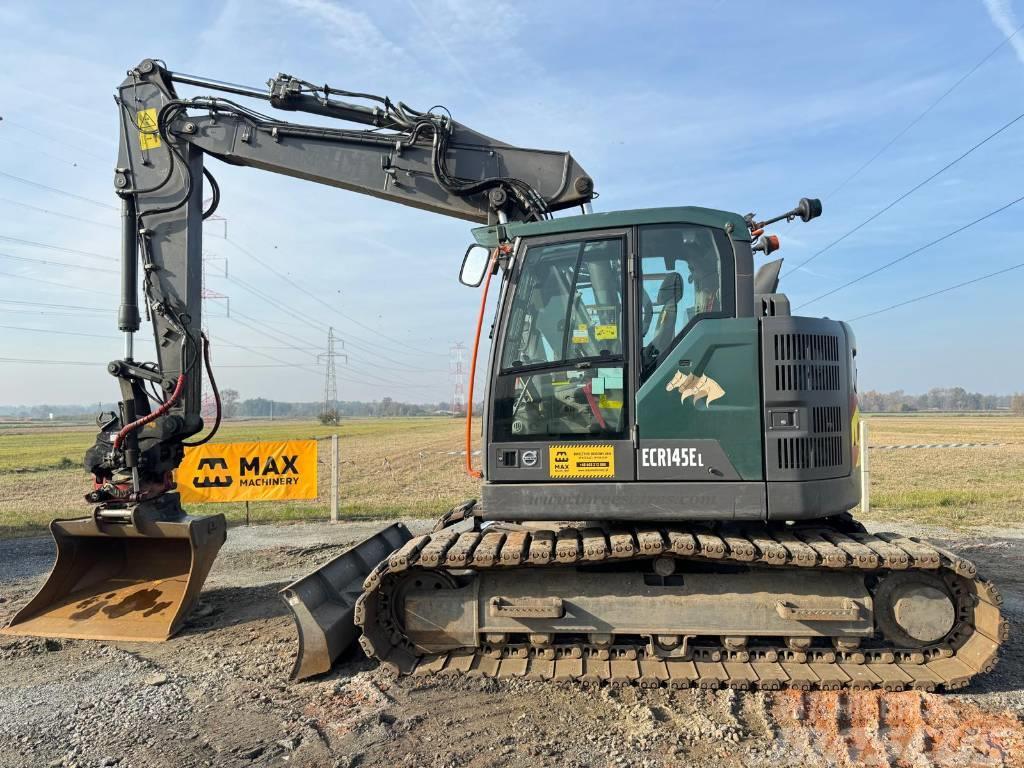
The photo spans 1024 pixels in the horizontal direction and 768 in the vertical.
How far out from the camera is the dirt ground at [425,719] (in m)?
3.96

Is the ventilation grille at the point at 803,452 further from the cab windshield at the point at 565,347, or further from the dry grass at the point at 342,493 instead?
the dry grass at the point at 342,493

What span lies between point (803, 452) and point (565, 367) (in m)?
1.78

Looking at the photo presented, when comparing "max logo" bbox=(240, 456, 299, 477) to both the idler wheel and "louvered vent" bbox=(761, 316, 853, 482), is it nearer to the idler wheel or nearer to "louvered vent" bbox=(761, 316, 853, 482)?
"louvered vent" bbox=(761, 316, 853, 482)

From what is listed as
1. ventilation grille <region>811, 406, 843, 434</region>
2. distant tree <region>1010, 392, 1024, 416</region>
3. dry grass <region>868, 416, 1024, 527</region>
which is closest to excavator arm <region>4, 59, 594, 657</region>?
ventilation grille <region>811, 406, 843, 434</region>

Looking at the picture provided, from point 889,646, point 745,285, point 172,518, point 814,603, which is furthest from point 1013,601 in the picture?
point 172,518

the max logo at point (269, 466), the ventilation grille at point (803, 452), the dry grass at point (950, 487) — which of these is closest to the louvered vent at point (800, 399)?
the ventilation grille at point (803, 452)

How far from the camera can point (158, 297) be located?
21.2ft

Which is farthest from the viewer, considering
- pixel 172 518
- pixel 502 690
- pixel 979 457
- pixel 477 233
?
pixel 979 457

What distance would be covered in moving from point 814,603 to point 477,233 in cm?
372

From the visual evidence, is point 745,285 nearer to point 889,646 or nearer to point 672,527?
point 672,527

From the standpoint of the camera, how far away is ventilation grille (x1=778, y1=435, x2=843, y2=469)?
15.9ft

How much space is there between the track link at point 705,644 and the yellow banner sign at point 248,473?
7869 mm

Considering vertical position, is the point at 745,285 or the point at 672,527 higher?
the point at 745,285

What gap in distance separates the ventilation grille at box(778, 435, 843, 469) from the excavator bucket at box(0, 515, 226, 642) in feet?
16.2
